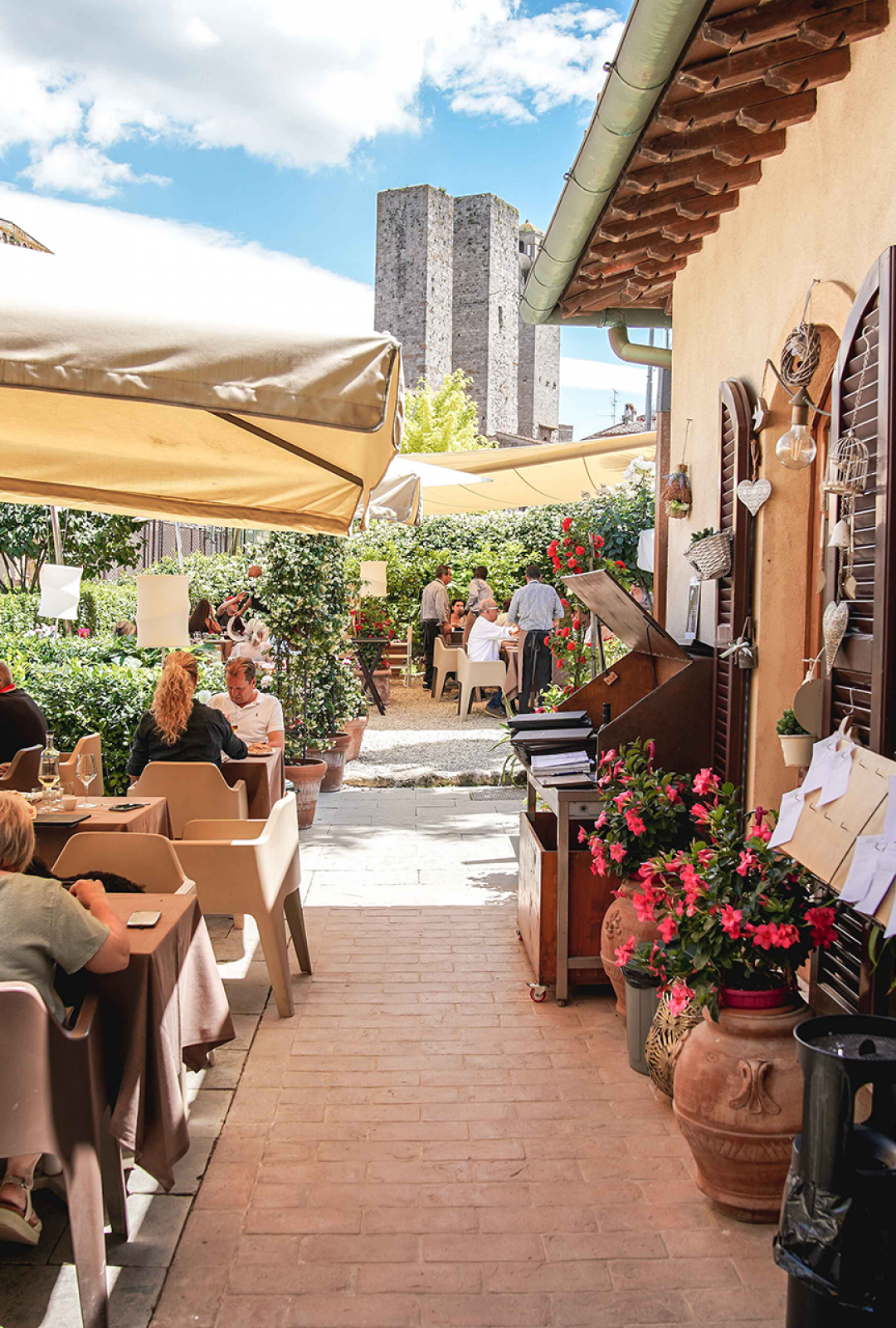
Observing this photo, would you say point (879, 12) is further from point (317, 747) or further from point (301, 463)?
point (317, 747)

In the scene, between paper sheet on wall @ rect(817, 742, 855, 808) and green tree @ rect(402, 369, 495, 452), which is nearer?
paper sheet on wall @ rect(817, 742, 855, 808)

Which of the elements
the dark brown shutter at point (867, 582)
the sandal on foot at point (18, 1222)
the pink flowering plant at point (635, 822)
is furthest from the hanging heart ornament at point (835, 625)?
the sandal on foot at point (18, 1222)

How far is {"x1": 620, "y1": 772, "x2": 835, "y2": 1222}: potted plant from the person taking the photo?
2541 millimetres

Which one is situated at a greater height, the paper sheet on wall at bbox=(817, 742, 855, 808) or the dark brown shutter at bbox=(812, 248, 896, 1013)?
the dark brown shutter at bbox=(812, 248, 896, 1013)

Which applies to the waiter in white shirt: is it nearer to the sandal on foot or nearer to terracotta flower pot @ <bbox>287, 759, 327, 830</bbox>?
terracotta flower pot @ <bbox>287, 759, 327, 830</bbox>

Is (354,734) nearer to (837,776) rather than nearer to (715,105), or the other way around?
(715,105)

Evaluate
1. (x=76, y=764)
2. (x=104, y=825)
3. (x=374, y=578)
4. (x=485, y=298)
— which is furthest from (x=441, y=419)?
(x=104, y=825)

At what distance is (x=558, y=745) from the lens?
441 cm

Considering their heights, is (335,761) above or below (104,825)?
below

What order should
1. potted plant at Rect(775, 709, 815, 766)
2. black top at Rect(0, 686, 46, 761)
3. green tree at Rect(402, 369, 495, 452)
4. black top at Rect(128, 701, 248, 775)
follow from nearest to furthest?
potted plant at Rect(775, 709, 815, 766)
black top at Rect(128, 701, 248, 775)
black top at Rect(0, 686, 46, 761)
green tree at Rect(402, 369, 495, 452)

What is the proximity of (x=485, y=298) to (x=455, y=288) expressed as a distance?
1.55 m

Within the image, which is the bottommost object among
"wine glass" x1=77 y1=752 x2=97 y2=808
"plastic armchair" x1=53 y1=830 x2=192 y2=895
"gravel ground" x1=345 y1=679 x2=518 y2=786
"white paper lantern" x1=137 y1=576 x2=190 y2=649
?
"gravel ground" x1=345 y1=679 x2=518 y2=786

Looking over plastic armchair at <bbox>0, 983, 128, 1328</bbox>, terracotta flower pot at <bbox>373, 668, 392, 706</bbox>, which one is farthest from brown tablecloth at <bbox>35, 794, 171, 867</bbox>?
terracotta flower pot at <bbox>373, 668, 392, 706</bbox>

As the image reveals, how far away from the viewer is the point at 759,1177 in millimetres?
2578
